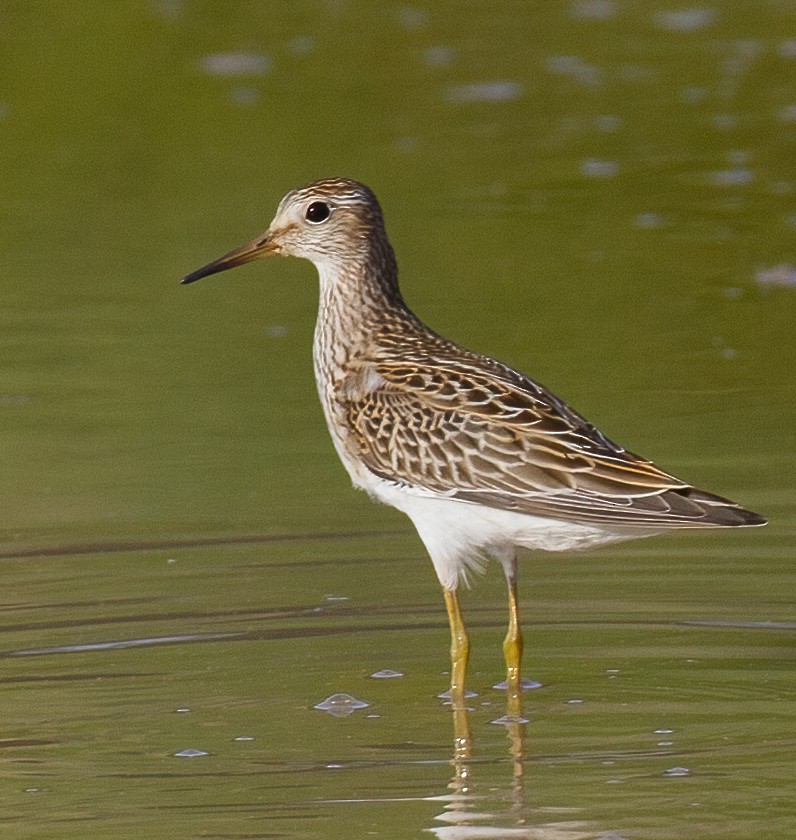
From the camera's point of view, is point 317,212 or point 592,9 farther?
point 592,9

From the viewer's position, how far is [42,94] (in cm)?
1672

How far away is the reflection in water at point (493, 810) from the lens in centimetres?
558

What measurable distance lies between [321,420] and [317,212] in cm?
188

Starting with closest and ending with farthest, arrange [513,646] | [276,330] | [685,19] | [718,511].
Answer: [718,511]
[513,646]
[276,330]
[685,19]

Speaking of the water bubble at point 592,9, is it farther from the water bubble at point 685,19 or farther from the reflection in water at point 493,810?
the reflection in water at point 493,810

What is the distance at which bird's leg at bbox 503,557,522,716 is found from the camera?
7.05m

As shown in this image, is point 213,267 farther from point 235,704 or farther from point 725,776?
point 725,776

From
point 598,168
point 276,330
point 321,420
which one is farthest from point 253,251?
point 598,168

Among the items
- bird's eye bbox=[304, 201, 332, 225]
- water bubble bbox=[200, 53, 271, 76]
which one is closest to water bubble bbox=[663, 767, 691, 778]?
bird's eye bbox=[304, 201, 332, 225]

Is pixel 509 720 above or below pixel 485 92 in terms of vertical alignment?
below

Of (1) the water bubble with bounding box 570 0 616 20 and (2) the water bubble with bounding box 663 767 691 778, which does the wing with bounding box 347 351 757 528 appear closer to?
(2) the water bubble with bounding box 663 767 691 778

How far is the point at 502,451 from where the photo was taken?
7.03 m

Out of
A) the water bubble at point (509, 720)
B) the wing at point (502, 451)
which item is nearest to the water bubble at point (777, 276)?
the wing at point (502, 451)

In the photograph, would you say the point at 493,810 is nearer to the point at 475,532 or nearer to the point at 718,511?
the point at 718,511
